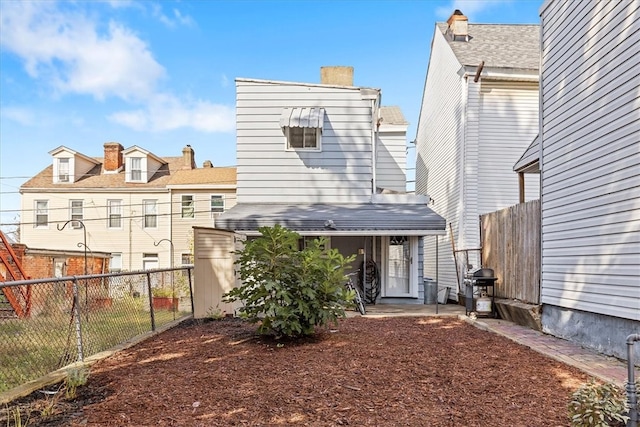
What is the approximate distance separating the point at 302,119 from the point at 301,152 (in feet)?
3.25

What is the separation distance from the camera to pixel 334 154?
13031mm

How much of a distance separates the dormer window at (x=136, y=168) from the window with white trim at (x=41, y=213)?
425 cm

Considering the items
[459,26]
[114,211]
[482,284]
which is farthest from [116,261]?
[482,284]

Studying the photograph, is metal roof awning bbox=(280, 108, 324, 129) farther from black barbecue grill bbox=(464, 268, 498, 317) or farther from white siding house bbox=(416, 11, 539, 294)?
black barbecue grill bbox=(464, 268, 498, 317)

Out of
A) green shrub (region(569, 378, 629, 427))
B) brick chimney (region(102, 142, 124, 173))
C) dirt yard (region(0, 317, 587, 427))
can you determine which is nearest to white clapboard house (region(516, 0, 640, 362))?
dirt yard (region(0, 317, 587, 427))

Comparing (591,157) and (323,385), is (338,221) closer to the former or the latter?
(591,157)

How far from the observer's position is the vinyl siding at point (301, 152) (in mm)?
12969

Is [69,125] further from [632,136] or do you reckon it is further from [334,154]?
[632,136]

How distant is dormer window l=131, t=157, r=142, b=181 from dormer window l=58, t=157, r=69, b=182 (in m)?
3.20

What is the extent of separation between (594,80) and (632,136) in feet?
4.16

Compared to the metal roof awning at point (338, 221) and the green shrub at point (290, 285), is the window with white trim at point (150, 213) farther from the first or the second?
the green shrub at point (290, 285)

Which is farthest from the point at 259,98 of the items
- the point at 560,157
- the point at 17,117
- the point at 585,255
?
the point at 17,117

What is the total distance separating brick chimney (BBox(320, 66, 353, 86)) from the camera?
14.7 m

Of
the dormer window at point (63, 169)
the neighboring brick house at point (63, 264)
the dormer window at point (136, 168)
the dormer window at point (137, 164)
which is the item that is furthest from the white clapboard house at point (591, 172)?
the dormer window at point (63, 169)
